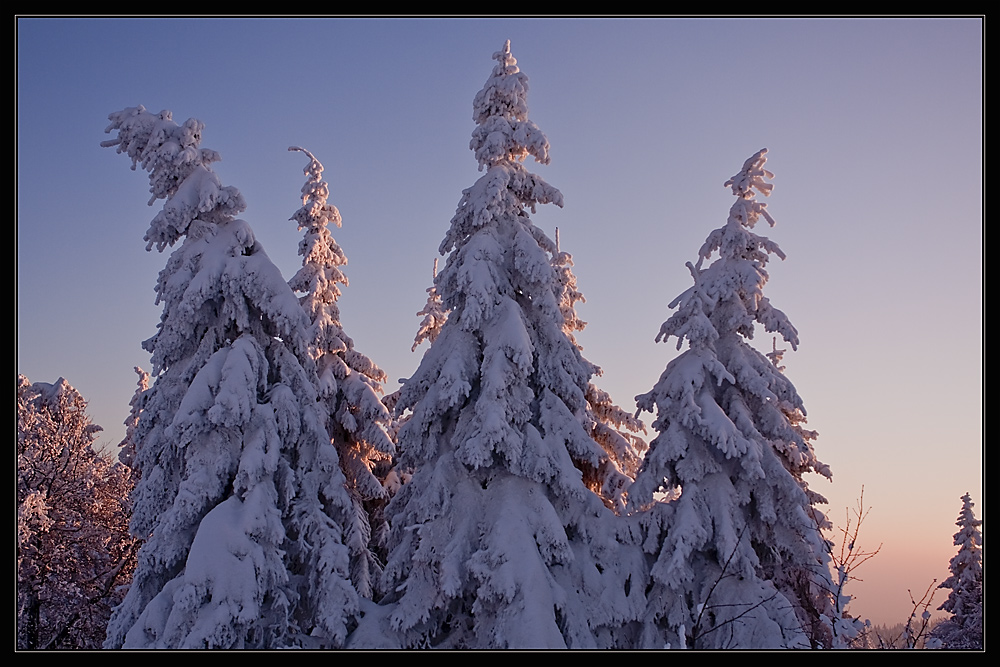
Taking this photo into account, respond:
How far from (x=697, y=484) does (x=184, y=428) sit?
1162cm

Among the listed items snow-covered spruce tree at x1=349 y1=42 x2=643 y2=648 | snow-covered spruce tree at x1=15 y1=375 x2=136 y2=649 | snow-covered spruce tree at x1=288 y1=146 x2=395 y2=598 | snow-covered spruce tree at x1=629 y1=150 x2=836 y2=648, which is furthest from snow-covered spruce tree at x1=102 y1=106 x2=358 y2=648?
snow-covered spruce tree at x1=629 y1=150 x2=836 y2=648

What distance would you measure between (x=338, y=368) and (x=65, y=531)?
10.1m

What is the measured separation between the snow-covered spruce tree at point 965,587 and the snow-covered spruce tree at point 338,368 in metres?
19.7

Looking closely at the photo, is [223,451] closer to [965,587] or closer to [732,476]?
[732,476]

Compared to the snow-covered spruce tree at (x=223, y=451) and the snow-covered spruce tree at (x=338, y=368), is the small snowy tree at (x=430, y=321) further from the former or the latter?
the snow-covered spruce tree at (x=223, y=451)

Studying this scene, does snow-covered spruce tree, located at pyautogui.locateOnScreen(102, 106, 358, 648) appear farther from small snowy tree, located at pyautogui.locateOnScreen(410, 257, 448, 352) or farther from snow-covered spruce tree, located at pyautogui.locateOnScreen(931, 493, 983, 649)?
snow-covered spruce tree, located at pyautogui.locateOnScreen(931, 493, 983, 649)

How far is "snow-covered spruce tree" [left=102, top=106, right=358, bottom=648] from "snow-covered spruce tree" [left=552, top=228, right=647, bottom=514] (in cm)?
655

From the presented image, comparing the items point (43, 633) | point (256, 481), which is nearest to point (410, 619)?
point (256, 481)

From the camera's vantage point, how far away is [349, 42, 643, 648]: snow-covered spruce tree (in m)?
16.2

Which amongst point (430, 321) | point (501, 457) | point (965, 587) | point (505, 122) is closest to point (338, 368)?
point (430, 321)

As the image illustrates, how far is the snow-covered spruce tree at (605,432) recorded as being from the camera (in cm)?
1989

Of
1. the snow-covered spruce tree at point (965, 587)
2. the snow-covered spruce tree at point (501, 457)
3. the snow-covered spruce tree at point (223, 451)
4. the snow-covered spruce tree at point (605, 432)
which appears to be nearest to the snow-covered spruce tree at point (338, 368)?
the snow-covered spruce tree at point (223, 451)

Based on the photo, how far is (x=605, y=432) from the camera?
21.9 meters

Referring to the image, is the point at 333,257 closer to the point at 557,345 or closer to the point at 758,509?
the point at 557,345
